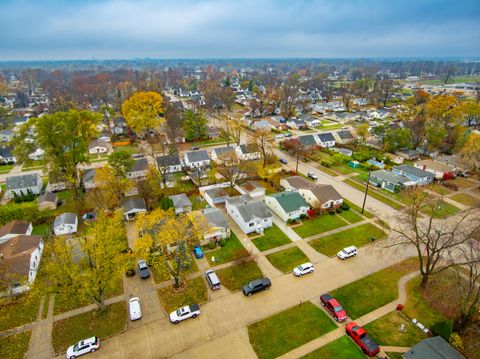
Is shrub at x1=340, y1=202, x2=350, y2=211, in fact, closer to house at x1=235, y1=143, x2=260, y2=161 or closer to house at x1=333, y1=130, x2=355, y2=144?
house at x1=235, y1=143, x2=260, y2=161

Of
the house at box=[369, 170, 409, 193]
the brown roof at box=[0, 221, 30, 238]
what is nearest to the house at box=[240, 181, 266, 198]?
the house at box=[369, 170, 409, 193]

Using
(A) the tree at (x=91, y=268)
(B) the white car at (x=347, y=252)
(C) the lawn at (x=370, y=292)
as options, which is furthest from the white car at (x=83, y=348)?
(B) the white car at (x=347, y=252)

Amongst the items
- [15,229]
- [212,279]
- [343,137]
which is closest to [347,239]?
[212,279]

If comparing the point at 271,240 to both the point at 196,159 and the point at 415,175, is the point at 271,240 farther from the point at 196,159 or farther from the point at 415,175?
the point at 415,175

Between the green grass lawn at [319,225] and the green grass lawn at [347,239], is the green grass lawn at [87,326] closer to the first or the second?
the green grass lawn at [347,239]

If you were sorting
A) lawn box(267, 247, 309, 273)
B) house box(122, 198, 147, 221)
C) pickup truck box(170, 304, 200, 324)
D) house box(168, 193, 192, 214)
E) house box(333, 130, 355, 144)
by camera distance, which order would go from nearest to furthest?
1. pickup truck box(170, 304, 200, 324)
2. lawn box(267, 247, 309, 273)
3. house box(122, 198, 147, 221)
4. house box(168, 193, 192, 214)
5. house box(333, 130, 355, 144)

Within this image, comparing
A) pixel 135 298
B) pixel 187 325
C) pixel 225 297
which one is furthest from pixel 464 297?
pixel 135 298
